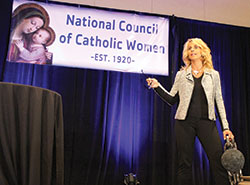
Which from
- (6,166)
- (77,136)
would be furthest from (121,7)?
(6,166)

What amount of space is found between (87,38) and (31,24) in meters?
0.74

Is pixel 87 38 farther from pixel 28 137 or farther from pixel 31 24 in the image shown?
pixel 28 137

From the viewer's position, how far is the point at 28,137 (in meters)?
1.29

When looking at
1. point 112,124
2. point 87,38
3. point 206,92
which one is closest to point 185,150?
point 206,92

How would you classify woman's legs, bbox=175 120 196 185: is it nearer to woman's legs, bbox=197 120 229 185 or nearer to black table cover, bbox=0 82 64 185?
woman's legs, bbox=197 120 229 185

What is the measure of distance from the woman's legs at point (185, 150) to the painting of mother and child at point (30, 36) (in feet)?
6.36

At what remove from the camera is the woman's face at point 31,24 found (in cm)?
328

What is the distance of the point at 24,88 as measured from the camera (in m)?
1.31

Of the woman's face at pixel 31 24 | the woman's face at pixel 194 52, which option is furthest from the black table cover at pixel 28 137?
the woman's face at pixel 31 24

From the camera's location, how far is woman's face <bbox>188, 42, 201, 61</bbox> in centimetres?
238

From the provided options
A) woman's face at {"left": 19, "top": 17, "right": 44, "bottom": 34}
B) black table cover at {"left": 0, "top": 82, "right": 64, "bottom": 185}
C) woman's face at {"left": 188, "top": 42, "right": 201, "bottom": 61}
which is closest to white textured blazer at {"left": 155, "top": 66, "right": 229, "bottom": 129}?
woman's face at {"left": 188, "top": 42, "right": 201, "bottom": 61}

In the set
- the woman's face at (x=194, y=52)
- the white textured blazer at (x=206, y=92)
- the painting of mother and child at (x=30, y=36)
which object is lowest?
the white textured blazer at (x=206, y=92)

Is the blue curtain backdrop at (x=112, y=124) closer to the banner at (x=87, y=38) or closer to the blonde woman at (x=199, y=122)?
the banner at (x=87, y=38)

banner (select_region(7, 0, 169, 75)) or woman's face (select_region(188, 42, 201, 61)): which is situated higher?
banner (select_region(7, 0, 169, 75))
